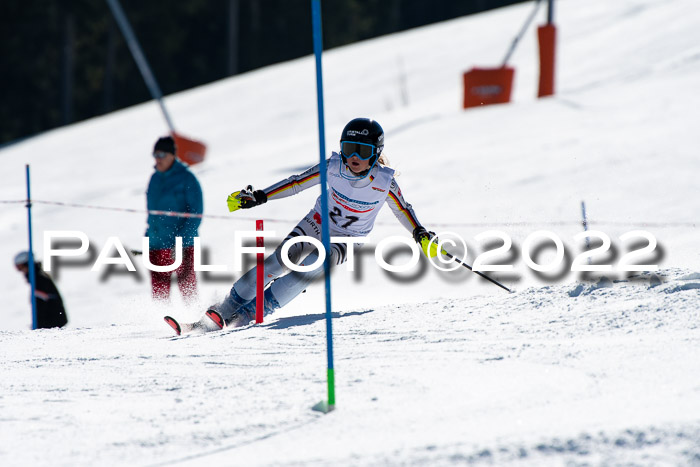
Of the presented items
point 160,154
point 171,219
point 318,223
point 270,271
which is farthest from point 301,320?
point 160,154

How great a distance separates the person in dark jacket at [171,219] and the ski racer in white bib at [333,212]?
118cm

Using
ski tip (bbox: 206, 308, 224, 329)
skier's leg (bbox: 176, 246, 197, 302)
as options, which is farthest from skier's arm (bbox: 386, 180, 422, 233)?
skier's leg (bbox: 176, 246, 197, 302)

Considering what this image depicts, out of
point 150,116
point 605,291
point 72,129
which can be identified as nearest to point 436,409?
point 605,291

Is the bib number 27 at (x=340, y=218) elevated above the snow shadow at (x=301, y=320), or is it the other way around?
the bib number 27 at (x=340, y=218)

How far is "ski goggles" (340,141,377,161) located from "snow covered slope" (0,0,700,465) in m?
1.03

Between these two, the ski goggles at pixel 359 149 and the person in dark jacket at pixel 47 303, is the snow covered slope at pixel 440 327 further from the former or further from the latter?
the ski goggles at pixel 359 149

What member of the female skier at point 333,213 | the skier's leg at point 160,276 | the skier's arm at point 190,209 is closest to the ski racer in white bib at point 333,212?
the female skier at point 333,213

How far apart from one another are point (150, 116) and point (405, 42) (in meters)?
7.90

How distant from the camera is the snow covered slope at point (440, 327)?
3479 millimetres

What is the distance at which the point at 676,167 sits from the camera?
32.6 ft

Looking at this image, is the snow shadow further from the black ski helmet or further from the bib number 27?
the black ski helmet

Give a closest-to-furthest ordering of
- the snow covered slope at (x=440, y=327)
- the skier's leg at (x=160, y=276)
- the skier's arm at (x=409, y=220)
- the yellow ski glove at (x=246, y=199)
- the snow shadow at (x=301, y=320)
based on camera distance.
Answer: the snow covered slope at (x=440, y=327)
the snow shadow at (x=301, y=320)
the yellow ski glove at (x=246, y=199)
the skier's arm at (x=409, y=220)
the skier's leg at (x=160, y=276)

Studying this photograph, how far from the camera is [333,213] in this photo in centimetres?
617

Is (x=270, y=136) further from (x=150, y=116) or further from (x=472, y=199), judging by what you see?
(x=472, y=199)
